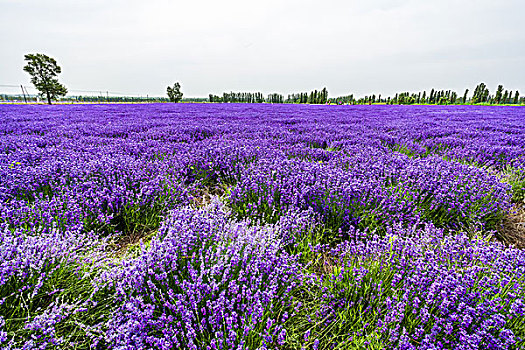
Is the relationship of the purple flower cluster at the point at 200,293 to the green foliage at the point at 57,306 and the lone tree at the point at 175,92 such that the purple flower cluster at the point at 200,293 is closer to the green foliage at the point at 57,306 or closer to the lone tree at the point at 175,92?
the green foliage at the point at 57,306

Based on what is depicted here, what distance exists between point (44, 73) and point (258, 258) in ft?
136

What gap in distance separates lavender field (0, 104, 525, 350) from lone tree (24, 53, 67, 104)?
3720 centimetres

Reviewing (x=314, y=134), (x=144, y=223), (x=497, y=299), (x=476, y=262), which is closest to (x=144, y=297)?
(x=144, y=223)

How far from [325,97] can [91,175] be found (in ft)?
174

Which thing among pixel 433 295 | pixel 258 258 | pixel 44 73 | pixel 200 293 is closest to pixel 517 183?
pixel 433 295

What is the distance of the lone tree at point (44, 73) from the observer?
94.0 ft

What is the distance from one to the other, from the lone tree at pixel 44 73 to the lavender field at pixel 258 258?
37.2 meters

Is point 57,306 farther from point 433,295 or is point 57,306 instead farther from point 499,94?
point 499,94

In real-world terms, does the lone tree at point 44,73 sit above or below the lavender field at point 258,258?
above

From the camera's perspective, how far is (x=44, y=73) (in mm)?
29719

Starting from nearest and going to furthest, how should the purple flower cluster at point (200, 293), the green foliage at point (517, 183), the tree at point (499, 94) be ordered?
the purple flower cluster at point (200, 293)
the green foliage at point (517, 183)
the tree at point (499, 94)

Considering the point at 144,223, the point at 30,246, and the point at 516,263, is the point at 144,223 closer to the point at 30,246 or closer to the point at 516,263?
the point at 30,246

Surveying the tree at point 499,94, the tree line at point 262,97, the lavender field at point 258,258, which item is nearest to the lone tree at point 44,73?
the tree line at point 262,97

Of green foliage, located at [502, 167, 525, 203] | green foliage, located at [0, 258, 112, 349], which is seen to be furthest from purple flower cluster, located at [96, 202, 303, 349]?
green foliage, located at [502, 167, 525, 203]
